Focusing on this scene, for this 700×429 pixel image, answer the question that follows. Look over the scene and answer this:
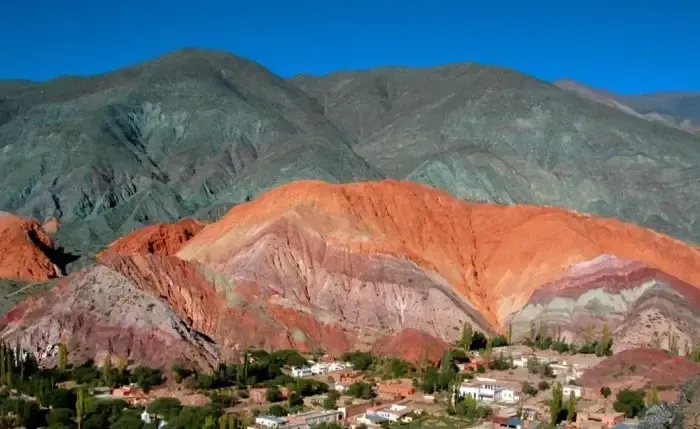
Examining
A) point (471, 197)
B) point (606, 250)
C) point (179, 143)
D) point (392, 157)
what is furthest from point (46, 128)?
point (606, 250)

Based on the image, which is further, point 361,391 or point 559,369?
point 559,369

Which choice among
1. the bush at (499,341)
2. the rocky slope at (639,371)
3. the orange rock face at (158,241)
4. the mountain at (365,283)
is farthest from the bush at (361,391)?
the orange rock face at (158,241)

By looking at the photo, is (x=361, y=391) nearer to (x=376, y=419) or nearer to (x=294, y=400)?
(x=294, y=400)

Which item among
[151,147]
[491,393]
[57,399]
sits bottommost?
[57,399]

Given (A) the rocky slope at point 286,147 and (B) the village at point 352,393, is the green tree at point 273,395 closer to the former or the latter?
(B) the village at point 352,393

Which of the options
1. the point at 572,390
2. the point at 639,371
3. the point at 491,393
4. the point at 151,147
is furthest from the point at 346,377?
the point at 151,147

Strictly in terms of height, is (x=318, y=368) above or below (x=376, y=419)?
above

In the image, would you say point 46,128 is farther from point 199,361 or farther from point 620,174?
point 199,361
